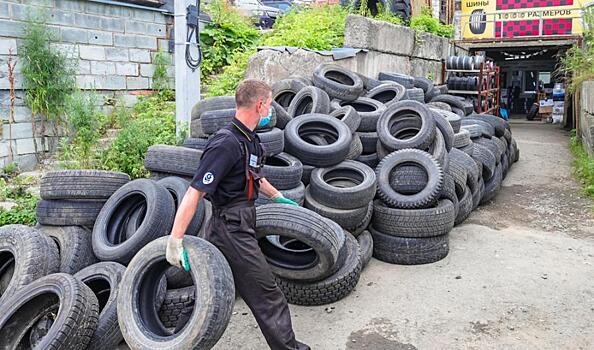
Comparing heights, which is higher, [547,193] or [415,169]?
[415,169]

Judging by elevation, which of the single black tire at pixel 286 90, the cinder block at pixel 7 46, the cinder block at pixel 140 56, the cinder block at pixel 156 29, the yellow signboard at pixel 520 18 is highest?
the yellow signboard at pixel 520 18

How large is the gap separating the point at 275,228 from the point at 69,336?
1551mm

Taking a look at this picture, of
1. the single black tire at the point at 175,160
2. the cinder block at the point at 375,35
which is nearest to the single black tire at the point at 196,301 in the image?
the single black tire at the point at 175,160

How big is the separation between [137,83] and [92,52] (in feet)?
3.35

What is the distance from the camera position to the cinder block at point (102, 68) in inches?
333

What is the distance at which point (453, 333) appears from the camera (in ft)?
12.8

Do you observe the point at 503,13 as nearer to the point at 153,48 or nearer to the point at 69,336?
the point at 153,48

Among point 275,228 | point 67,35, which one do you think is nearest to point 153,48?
point 67,35

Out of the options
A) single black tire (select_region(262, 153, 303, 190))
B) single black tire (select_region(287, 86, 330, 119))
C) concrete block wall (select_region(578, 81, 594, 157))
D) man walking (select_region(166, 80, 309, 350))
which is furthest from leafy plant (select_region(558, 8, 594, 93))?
man walking (select_region(166, 80, 309, 350))

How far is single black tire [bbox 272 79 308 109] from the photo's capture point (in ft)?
26.0

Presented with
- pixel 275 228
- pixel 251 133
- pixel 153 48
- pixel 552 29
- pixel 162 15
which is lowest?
pixel 275 228

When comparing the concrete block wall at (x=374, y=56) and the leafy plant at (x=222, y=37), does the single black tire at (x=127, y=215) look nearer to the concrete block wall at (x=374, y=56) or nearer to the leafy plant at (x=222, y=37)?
the concrete block wall at (x=374, y=56)

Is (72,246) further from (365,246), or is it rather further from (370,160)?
(370,160)

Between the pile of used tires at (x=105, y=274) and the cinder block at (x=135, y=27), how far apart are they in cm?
506
